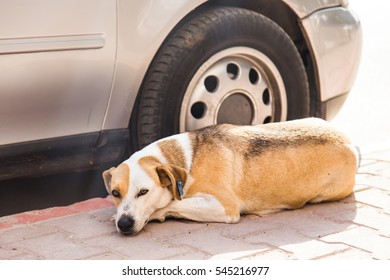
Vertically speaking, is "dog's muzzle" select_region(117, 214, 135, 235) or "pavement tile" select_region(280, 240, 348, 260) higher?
"dog's muzzle" select_region(117, 214, 135, 235)

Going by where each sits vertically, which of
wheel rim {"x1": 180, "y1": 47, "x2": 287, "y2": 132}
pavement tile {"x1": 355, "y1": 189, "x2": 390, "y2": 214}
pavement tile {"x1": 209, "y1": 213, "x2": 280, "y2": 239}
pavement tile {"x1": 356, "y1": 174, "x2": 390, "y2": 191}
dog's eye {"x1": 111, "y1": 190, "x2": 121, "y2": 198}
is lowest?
pavement tile {"x1": 209, "y1": 213, "x2": 280, "y2": 239}

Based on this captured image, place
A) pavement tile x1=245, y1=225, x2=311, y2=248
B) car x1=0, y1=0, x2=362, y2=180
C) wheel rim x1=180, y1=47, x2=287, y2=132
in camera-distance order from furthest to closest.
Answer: wheel rim x1=180, y1=47, x2=287, y2=132 → car x1=0, y1=0, x2=362, y2=180 → pavement tile x1=245, y1=225, x2=311, y2=248

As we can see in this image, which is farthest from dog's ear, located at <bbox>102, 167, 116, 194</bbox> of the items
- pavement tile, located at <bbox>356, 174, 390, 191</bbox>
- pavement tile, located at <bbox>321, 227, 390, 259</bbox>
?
pavement tile, located at <bbox>356, 174, 390, 191</bbox>

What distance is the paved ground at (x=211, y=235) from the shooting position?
13.3 feet

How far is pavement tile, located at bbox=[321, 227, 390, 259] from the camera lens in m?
4.05

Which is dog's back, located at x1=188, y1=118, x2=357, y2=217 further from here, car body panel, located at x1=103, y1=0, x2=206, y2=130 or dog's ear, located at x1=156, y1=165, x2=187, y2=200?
car body panel, located at x1=103, y1=0, x2=206, y2=130

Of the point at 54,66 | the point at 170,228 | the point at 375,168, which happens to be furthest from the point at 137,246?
the point at 375,168

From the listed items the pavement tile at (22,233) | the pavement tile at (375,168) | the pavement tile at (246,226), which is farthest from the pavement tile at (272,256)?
the pavement tile at (375,168)

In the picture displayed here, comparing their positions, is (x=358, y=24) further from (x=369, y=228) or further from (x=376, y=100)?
(x=376, y=100)

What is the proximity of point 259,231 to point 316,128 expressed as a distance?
2.74ft

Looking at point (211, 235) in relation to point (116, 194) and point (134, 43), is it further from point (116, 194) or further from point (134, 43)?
point (134, 43)

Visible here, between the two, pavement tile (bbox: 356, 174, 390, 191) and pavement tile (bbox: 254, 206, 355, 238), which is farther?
pavement tile (bbox: 356, 174, 390, 191)

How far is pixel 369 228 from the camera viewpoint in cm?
439

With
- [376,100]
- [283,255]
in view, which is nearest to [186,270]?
[283,255]
